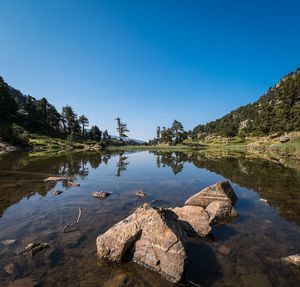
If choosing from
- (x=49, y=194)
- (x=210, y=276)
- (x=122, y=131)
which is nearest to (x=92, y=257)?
(x=210, y=276)

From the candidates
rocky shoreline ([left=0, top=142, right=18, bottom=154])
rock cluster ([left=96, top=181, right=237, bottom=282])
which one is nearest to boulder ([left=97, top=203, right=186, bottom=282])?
rock cluster ([left=96, top=181, right=237, bottom=282])

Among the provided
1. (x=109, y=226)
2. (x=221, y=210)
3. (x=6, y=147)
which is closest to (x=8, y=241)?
(x=109, y=226)

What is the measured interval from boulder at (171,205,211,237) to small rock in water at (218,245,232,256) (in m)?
0.96

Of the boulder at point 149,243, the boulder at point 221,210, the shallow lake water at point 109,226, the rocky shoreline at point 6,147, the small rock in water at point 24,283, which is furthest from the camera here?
the rocky shoreline at point 6,147

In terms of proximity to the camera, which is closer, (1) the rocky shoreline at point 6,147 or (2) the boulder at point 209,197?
(2) the boulder at point 209,197

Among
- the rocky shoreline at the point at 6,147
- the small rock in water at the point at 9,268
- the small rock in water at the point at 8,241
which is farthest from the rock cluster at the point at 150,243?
the rocky shoreline at the point at 6,147

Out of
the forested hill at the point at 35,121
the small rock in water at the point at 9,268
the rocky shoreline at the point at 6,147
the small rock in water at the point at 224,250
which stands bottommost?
the small rock in water at the point at 9,268

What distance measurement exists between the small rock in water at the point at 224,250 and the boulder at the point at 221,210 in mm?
2947

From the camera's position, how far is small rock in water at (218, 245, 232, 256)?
8.30 meters

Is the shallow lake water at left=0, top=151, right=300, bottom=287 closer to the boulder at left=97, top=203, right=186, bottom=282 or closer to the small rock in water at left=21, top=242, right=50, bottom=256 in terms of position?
the small rock in water at left=21, top=242, right=50, bottom=256

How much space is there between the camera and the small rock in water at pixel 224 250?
8304mm

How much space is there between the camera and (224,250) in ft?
27.8

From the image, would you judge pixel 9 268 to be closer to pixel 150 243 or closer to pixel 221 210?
pixel 150 243

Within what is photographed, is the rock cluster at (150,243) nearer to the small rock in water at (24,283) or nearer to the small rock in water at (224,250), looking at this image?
the small rock in water at (224,250)
